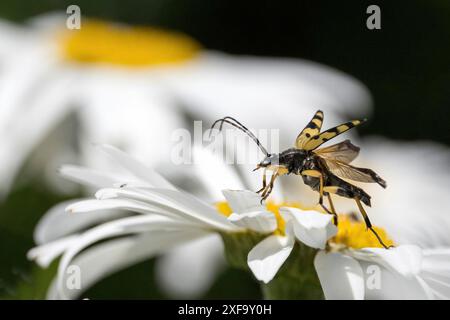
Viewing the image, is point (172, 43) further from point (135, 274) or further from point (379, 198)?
point (135, 274)

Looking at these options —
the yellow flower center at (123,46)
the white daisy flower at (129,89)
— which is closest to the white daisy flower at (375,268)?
the white daisy flower at (129,89)

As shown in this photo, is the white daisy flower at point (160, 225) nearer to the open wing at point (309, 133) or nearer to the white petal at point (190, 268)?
the open wing at point (309, 133)

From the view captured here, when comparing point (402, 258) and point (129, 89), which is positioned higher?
point (129, 89)

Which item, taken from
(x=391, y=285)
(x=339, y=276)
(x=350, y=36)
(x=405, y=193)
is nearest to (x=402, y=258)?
(x=339, y=276)

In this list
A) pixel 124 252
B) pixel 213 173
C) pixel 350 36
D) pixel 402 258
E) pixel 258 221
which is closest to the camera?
pixel 402 258

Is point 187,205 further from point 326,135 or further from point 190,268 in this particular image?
point 190,268

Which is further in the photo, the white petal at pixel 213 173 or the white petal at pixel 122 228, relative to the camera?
the white petal at pixel 213 173

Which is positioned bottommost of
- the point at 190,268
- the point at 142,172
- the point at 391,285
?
the point at 190,268
